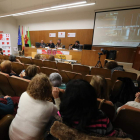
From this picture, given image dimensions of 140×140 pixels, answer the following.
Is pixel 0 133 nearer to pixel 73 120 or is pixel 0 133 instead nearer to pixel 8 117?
pixel 8 117

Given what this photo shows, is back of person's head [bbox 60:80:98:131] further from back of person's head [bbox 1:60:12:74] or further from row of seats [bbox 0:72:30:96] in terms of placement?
back of person's head [bbox 1:60:12:74]

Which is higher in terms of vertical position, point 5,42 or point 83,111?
point 5,42

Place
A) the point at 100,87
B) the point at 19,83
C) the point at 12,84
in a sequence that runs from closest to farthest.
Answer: the point at 100,87, the point at 19,83, the point at 12,84

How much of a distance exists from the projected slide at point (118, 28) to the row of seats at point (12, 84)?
621 centimetres

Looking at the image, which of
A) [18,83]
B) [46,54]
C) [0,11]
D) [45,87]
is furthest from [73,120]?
[0,11]

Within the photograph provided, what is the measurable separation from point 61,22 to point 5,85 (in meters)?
7.02

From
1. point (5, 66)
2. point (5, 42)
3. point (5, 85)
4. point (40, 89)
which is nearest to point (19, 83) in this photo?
point (5, 85)

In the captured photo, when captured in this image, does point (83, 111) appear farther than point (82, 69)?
No

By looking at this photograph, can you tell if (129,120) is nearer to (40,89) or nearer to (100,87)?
(100,87)

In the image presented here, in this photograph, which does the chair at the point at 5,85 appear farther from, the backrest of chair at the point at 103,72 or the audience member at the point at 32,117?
the backrest of chair at the point at 103,72

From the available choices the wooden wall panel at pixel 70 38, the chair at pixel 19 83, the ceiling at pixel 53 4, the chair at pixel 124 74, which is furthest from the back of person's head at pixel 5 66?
the wooden wall panel at pixel 70 38

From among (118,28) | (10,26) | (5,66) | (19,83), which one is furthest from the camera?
(10,26)

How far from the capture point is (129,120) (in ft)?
3.13

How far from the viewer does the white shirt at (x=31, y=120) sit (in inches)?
31.4
